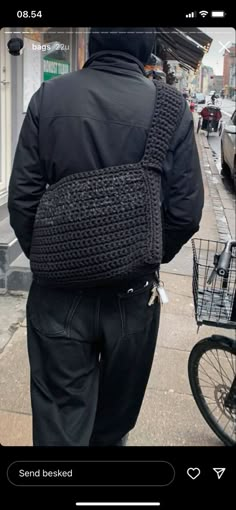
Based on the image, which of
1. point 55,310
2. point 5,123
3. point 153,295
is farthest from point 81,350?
point 5,123

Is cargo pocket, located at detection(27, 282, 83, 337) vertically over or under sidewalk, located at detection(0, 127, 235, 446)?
over

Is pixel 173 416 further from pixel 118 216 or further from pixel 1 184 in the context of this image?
pixel 1 184

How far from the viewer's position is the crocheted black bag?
1.51m

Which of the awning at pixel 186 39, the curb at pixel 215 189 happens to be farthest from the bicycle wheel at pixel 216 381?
the curb at pixel 215 189

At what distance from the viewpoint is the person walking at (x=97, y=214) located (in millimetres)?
1532

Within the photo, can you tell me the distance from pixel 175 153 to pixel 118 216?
0.30 meters

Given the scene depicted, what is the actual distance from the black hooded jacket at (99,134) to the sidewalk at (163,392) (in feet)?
4.57

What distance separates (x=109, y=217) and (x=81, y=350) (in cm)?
48
